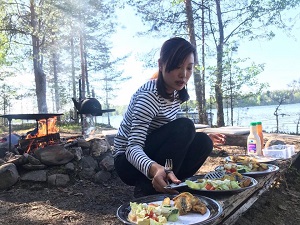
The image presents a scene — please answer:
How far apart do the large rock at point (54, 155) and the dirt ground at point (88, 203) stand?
29 cm

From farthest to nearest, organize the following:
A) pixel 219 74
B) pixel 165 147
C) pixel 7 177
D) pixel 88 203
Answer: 1. pixel 219 74
2. pixel 7 177
3. pixel 88 203
4. pixel 165 147

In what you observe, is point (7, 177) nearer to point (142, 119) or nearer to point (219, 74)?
point (142, 119)

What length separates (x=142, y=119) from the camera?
1.68 meters

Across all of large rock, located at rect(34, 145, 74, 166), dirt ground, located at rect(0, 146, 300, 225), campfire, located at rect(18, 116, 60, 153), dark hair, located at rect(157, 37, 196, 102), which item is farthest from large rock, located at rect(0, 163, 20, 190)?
dark hair, located at rect(157, 37, 196, 102)

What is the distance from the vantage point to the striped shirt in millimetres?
1570

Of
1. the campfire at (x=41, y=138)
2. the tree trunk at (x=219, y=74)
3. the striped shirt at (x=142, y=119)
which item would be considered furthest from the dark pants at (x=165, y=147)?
the tree trunk at (x=219, y=74)

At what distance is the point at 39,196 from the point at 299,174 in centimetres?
281

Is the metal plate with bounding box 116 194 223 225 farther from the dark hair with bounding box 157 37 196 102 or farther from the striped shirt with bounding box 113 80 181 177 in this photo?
the dark hair with bounding box 157 37 196 102

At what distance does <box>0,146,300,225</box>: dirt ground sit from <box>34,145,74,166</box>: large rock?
0.95 feet

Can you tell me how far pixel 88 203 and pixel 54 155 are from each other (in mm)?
947

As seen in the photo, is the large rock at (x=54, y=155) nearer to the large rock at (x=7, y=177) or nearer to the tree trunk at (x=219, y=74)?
the large rock at (x=7, y=177)

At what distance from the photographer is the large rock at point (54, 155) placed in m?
3.25

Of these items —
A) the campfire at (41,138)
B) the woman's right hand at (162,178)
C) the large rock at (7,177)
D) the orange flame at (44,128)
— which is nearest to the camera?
the woman's right hand at (162,178)

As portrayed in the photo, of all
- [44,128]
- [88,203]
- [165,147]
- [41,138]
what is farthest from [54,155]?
[165,147]
